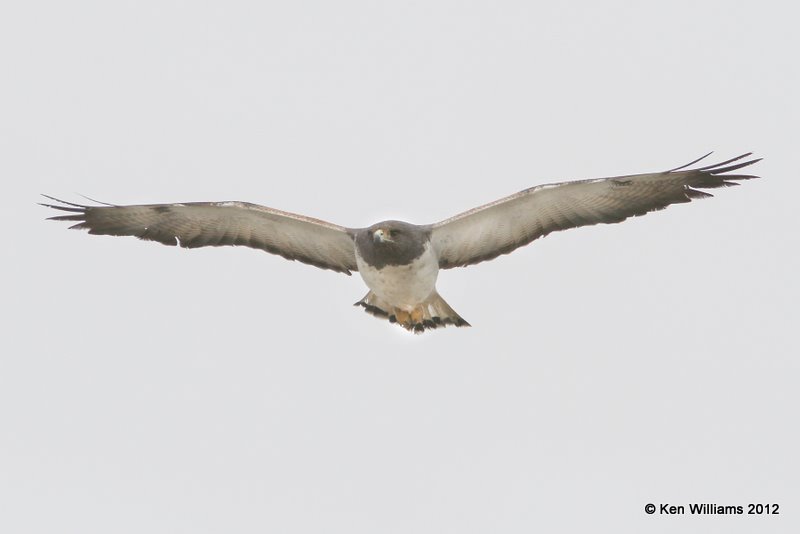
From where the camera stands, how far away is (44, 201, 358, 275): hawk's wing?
14.9m

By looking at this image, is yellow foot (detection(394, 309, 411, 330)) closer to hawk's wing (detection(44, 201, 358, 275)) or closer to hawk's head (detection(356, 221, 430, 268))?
hawk's wing (detection(44, 201, 358, 275))

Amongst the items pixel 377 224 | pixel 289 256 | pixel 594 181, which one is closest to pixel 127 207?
pixel 289 256

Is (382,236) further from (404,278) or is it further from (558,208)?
(558,208)

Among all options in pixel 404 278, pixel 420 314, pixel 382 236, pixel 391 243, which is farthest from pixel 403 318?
pixel 382 236

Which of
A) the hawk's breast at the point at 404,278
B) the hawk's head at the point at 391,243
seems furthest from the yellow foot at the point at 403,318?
the hawk's head at the point at 391,243

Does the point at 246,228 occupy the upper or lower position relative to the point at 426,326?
upper

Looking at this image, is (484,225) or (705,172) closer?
(705,172)

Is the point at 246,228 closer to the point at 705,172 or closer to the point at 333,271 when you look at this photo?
the point at 333,271

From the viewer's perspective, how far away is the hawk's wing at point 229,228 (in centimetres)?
1488

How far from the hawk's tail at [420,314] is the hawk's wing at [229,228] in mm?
502

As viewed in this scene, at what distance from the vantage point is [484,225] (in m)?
14.7

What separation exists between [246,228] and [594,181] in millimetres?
4240

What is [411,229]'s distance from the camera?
14.1 metres

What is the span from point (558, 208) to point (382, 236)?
2174mm
